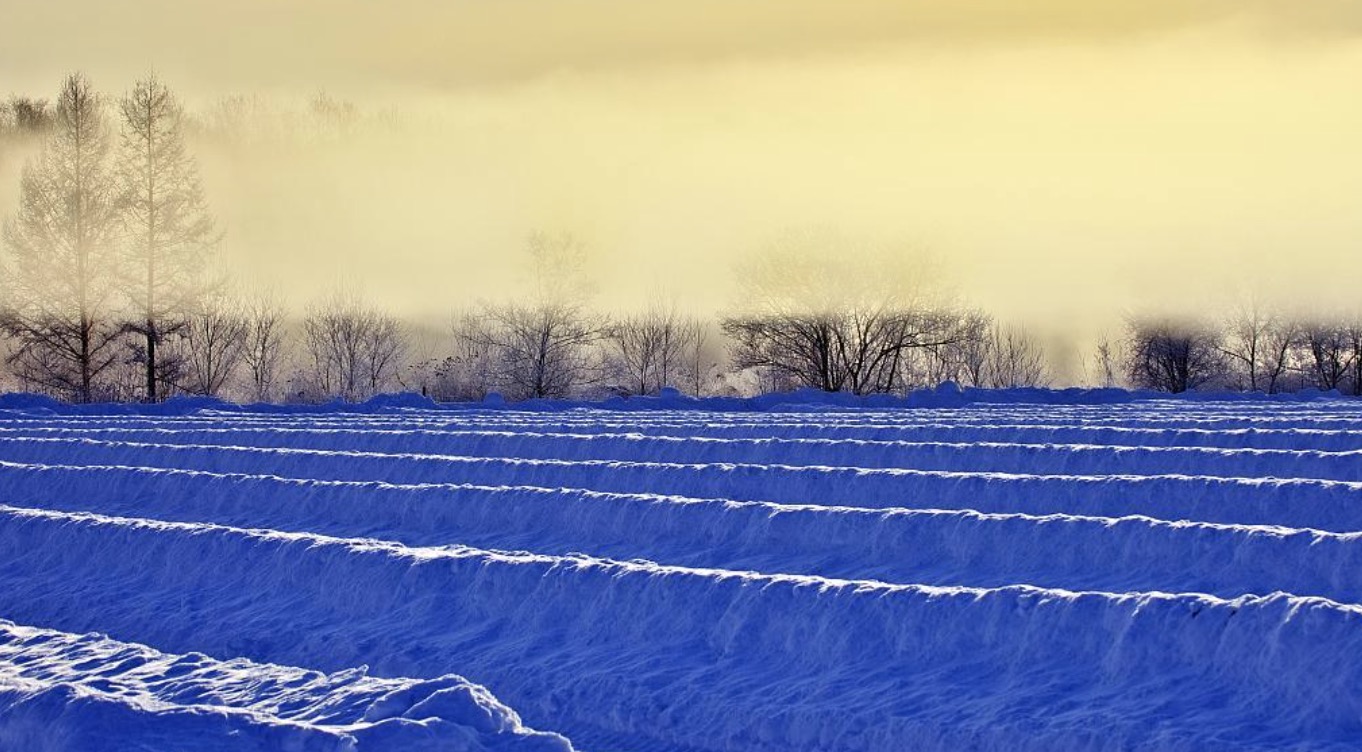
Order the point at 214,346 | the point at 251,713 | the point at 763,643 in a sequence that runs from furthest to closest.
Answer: the point at 214,346 → the point at 763,643 → the point at 251,713

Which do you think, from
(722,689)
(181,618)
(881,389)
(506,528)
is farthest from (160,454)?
(881,389)

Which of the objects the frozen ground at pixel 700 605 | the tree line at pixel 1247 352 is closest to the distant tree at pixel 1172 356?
the tree line at pixel 1247 352

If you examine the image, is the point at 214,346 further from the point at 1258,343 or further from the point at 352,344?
the point at 1258,343

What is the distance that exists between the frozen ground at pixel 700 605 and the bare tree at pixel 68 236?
78.1 ft

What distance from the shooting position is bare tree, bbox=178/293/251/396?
43.2 m

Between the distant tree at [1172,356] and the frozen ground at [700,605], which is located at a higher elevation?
the distant tree at [1172,356]

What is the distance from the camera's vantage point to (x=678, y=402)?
28.9 m

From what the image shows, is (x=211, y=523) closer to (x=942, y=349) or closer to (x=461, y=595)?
(x=461, y=595)

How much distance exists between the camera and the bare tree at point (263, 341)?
45094mm

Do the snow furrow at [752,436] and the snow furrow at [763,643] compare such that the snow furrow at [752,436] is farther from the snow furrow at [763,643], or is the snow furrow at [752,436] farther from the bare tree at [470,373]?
the bare tree at [470,373]

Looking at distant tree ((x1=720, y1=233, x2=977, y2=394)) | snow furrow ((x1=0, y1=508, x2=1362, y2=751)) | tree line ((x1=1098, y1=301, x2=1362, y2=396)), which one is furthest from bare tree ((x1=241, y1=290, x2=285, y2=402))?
snow furrow ((x1=0, y1=508, x2=1362, y2=751))

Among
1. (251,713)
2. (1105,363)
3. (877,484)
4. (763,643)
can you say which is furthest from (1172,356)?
(251,713)

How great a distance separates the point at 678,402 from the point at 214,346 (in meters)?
22.5

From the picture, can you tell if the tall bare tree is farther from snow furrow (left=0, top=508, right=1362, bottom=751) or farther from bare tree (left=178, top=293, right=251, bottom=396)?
snow furrow (left=0, top=508, right=1362, bottom=751)
